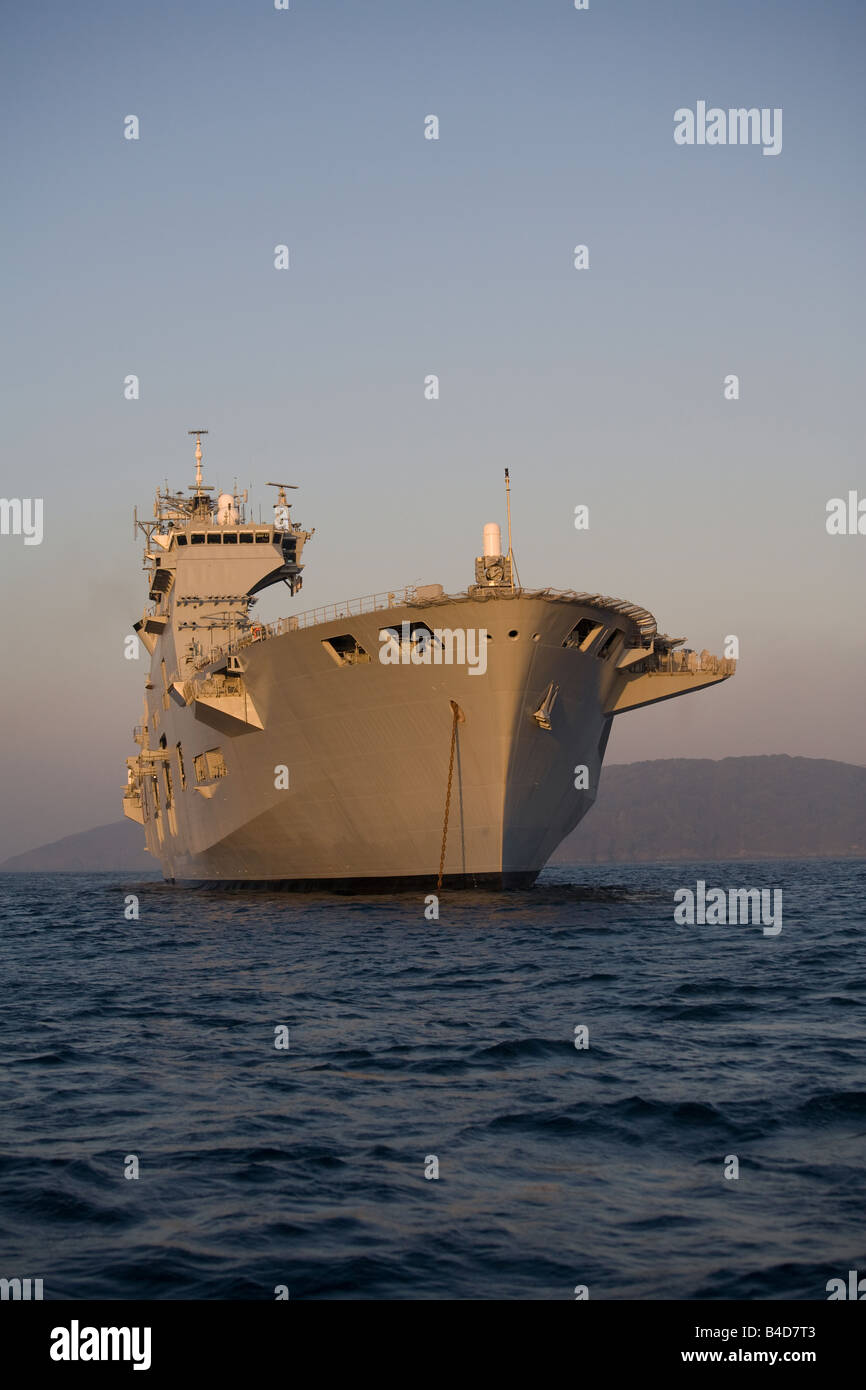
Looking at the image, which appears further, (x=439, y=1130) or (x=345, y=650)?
(x=345, y=650)

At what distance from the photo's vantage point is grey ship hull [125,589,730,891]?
102 feet

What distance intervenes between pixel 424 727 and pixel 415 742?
0.51 metres

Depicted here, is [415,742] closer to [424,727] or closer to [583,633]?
[424,727]

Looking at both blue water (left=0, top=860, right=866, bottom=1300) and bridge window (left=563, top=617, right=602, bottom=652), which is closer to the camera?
blue water (left=0, top=860, right=866, bottom=1300)

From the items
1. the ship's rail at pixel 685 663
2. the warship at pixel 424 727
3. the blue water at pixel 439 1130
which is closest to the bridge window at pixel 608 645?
the warship at pixel 424 727

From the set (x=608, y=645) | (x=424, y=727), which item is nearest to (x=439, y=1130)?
(x=424, y=727)

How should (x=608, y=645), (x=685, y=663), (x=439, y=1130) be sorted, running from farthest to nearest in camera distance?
(x=685, y=663) < (x=608, y=645) < (x=439, y=1130)

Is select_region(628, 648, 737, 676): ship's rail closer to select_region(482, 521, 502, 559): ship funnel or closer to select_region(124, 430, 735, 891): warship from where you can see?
select_region(124, 430, 735, 891): warship

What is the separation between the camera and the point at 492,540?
3234cm

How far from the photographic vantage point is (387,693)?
31.7 m

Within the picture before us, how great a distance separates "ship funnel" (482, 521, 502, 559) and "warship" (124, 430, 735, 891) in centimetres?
5

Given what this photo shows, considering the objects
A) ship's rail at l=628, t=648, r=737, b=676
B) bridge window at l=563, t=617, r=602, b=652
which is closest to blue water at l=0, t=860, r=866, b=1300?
bridge window at l=563, t=617, r=602, b=652

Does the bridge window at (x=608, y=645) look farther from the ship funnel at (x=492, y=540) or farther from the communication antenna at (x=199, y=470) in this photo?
A: the communication antenna at (x=199, y=470)
